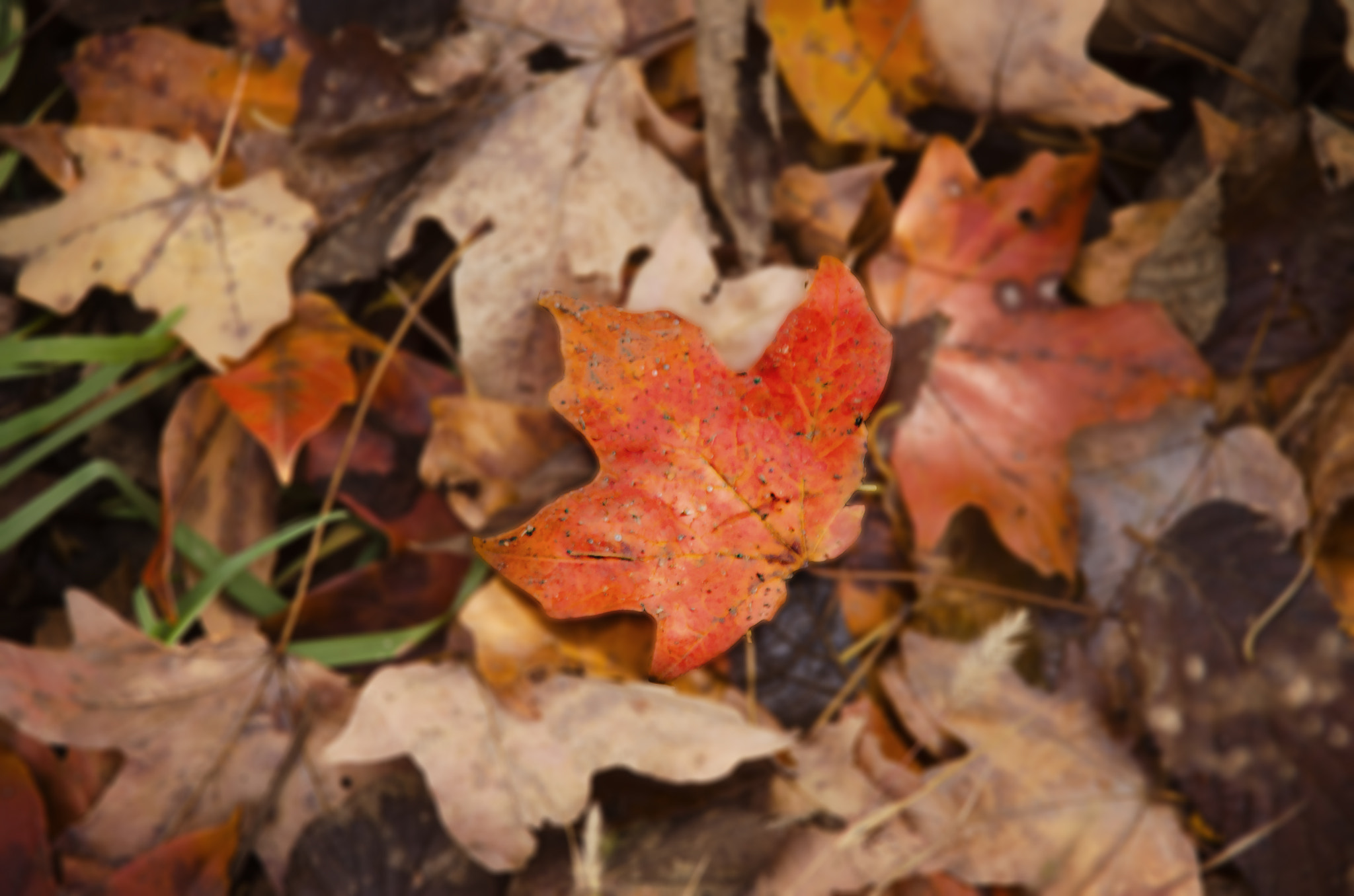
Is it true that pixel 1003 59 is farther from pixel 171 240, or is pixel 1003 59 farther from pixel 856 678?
pixel 171 240

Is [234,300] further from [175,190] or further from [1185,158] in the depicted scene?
[1185,158]

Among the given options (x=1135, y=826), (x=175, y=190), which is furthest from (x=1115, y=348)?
(x=175, y=190)

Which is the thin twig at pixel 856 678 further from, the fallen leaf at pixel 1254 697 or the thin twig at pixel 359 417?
the thin twig at pixel 359 417

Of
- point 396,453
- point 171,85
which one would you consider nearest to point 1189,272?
point 396,453

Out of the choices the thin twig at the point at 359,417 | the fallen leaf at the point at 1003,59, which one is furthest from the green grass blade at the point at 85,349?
the fallen leaf at the point at 1003,59

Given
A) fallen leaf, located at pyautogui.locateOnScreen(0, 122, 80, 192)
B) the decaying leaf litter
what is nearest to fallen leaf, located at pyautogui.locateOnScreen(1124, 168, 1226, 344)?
the decaying leaf litter

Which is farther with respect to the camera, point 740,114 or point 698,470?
point 740,114
